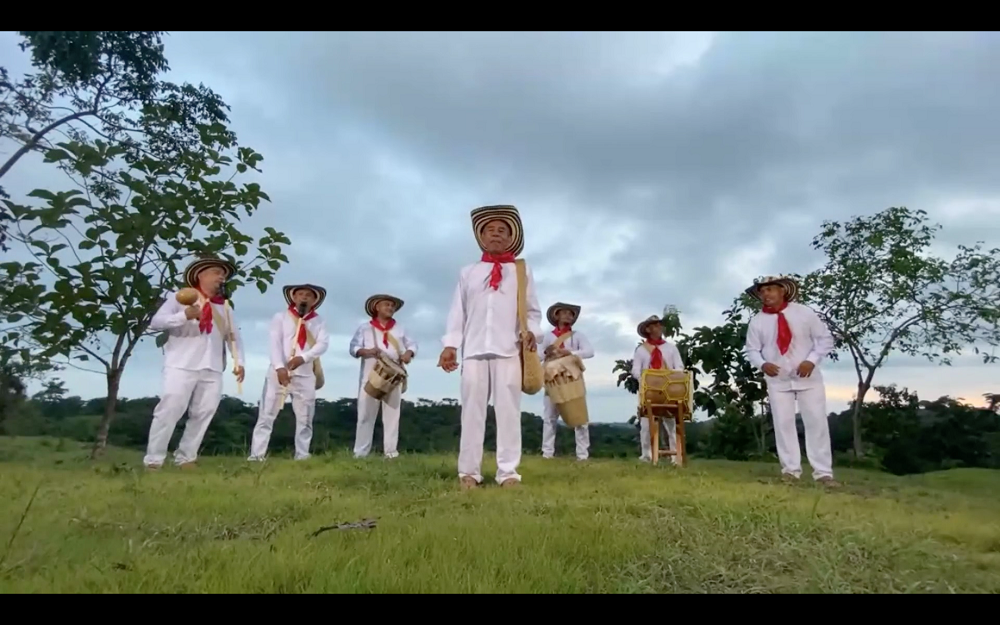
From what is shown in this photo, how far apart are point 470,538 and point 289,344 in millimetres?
6108

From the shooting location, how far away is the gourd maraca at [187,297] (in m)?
6.39

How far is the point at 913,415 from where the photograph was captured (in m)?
11.4

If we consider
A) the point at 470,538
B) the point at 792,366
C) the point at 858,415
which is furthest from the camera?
the point at 858,415

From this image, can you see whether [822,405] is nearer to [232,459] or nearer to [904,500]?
[904,500]

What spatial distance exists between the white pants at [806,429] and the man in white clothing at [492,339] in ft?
9.56

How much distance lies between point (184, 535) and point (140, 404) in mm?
4882

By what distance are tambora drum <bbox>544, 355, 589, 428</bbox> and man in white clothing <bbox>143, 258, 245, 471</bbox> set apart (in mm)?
3037

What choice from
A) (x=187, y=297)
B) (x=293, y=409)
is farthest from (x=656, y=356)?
(x=187, y=297)

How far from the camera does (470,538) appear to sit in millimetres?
3006

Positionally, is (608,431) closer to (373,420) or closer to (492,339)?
(373,420)

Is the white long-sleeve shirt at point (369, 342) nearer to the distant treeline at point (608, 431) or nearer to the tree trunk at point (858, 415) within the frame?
the distant treeline at point (608, 431)

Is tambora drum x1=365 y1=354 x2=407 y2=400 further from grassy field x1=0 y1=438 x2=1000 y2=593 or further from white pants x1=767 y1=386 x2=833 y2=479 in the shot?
white pants x1=767 y1=386 x2=833 y2=479

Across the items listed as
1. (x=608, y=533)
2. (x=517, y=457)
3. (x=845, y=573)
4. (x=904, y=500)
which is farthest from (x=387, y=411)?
(x=845, y=573)

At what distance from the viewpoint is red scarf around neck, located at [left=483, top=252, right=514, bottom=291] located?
562cm
